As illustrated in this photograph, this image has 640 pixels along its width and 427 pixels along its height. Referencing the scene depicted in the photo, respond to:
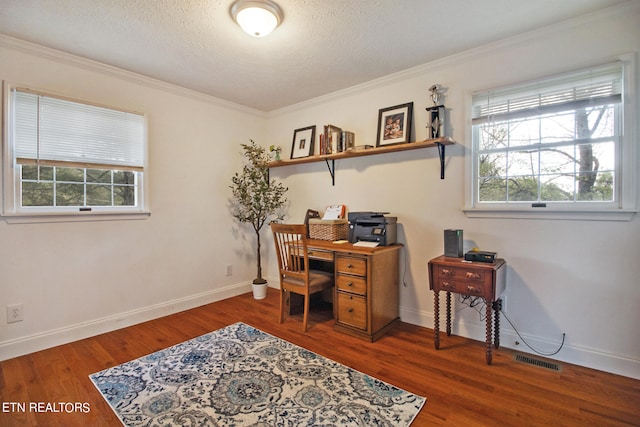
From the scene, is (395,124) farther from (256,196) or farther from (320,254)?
(256,196)

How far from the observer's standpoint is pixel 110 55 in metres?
2.59

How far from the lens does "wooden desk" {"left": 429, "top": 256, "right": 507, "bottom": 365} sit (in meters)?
2.12

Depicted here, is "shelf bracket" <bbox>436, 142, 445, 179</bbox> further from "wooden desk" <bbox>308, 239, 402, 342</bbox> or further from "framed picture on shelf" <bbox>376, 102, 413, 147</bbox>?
"wooden desk" <bbox>308, 239, 402, 342</bbox>

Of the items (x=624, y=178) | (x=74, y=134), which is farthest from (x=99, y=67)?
(x=624, y=178)

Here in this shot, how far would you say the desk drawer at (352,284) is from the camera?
2.57 metres

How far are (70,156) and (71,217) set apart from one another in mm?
527

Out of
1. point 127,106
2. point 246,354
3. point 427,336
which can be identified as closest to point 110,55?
point 127,106

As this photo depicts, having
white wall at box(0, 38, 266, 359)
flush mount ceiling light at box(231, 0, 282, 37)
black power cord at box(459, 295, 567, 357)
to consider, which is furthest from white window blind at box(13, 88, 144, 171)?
black power cord at box(459, 295, 567, 357)

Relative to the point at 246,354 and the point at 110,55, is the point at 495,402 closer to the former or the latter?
the point at 246,354

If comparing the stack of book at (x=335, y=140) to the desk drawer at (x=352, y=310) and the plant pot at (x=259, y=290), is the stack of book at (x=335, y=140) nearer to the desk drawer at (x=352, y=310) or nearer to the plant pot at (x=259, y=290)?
the desk drawer at (x=352, y=310)

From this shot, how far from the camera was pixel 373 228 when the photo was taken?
9.36ft

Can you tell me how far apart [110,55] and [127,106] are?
48 cm

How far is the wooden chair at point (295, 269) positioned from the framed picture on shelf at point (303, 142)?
4.06 feet

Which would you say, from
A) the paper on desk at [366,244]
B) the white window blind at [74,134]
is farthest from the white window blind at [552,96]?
the white window blind at [74,134]
